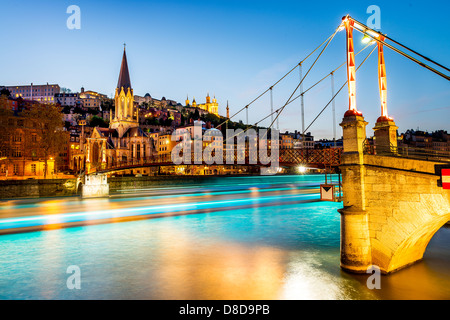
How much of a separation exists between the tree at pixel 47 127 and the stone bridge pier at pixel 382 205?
40915 mm

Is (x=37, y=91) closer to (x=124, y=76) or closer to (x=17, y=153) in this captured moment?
(x=124, y=76)

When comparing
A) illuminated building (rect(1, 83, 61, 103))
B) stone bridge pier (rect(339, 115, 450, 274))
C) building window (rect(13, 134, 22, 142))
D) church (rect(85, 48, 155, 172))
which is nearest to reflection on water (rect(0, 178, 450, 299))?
stone bridge pier (rect(339, 115, 450, 274))

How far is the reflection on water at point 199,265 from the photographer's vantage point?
27.5ft

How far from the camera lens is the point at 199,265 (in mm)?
11047

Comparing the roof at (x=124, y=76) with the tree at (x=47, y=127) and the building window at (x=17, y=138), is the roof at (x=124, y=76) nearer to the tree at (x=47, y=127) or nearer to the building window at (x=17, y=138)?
the building window at (x=17, y=138)

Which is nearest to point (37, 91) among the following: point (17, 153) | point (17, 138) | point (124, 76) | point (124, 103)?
point (124, 103)

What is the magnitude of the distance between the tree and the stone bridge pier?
40.9 m

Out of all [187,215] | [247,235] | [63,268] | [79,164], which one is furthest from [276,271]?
[79,164]

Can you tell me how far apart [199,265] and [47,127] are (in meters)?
39.2

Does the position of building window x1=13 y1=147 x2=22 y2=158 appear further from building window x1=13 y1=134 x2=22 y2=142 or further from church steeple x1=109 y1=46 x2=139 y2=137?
church steeple x1=109 y1=46 x2=139 y2=137

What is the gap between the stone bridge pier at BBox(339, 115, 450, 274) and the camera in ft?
24.1

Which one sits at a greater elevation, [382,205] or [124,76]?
[124,76]

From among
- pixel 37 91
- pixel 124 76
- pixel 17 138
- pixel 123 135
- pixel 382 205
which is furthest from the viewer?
pixel 37 91

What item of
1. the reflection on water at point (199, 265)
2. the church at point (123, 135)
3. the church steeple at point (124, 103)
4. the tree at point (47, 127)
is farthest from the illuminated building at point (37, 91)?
the reflection on water at point (199, 265)
